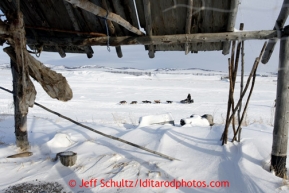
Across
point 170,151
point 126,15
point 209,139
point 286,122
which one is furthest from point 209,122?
point 126,15

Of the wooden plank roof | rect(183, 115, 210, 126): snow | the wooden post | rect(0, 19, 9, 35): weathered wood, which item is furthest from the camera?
rect(183, 115, 210, 126): snow

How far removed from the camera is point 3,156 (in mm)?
4352

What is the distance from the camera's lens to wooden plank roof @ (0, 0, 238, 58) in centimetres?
343

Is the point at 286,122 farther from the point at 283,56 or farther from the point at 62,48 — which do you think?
the point at 62,48

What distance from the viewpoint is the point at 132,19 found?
147 inches

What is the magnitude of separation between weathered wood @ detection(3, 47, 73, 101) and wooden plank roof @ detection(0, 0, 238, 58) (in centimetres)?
107

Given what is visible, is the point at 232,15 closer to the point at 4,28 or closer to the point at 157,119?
the point at 4,28

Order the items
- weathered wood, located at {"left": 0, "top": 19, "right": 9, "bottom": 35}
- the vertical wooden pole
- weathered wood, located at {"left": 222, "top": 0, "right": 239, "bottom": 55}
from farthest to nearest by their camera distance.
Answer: the vertical wooden pole
weathered wood, located at {"left": 222, "top": 0, "right": 239, "bottom": 55}
weathered wood, located at {"left": 0, "top": 19, "right": 9, "bottom": 35}

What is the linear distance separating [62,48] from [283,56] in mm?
3832

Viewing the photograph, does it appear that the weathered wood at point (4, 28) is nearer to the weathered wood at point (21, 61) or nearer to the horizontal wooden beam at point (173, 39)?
the weathered wood at point (21, 61)

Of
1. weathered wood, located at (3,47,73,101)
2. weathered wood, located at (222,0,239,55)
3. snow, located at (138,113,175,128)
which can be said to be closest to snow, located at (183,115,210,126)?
snow, located at (138,113,175,128)

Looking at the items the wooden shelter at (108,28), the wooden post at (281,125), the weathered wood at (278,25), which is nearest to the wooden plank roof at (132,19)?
the wooden shelter at (108,28)

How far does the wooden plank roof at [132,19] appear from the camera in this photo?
11.3 feet

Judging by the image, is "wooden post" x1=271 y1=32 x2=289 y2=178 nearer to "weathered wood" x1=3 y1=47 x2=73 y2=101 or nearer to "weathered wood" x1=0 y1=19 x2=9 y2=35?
"weathered wood" x1=3 y1=47 x2=73 y2=101
